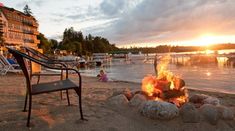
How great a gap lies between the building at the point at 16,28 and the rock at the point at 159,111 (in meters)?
58.9

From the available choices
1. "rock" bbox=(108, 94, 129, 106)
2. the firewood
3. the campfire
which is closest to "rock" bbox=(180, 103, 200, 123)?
the campfire

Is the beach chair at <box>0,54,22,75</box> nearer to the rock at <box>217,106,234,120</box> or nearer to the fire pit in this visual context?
the fire pit

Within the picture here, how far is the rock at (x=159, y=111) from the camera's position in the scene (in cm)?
501

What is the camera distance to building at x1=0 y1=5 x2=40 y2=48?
63.3 meters

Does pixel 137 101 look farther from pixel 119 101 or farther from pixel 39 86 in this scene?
pixel 39 86

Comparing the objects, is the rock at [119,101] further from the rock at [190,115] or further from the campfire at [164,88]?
the rock at [190,115]

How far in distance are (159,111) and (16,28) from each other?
72477 mm

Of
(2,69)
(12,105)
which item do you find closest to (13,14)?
(2,69)

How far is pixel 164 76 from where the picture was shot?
6453mm

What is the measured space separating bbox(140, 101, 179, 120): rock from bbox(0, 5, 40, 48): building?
58.9 metres

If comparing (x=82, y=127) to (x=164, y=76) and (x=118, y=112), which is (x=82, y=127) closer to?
(x=118, y=112)

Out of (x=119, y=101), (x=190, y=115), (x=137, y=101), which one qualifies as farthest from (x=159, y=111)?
(x=119, y=101)

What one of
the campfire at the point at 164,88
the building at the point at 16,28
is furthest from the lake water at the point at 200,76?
the building at the point at 16,28

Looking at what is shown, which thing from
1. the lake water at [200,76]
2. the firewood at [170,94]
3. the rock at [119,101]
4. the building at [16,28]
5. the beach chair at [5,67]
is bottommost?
the lake water at [200,76]
